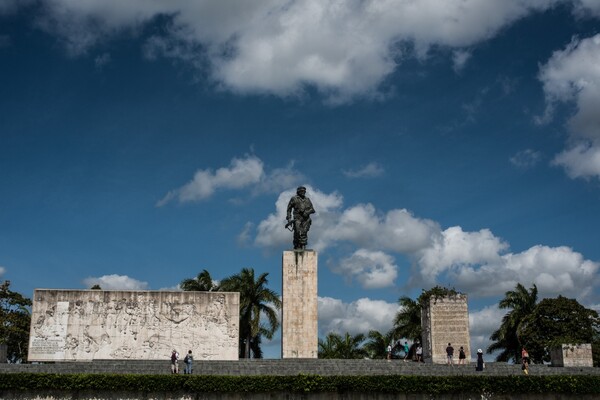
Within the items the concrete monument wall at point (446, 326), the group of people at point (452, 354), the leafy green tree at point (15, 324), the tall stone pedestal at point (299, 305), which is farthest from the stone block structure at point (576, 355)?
the leafy green tree at point (15, 324)

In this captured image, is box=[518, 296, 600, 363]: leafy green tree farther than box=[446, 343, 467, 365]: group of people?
Yes

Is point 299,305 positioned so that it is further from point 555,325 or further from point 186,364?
point 555,325

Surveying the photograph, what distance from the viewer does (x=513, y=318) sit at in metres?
29.8

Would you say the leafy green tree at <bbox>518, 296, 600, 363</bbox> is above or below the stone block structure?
above

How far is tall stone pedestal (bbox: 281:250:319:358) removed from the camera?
19094mm

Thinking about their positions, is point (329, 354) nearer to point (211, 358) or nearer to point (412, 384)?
A: point (211, 358)

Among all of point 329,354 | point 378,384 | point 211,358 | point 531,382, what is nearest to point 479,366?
point 531,382

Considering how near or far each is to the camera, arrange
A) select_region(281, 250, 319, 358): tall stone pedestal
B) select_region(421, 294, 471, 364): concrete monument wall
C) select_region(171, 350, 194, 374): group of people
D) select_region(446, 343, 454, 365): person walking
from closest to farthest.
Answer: select_region(171, 350, 194, 374): group of people → select_region(446, 343, 454, 365): person walking → select_region(281, 250, 319, 358): tall stone pedestal → select_region(421, 294, 471, 364): concrete monument wall

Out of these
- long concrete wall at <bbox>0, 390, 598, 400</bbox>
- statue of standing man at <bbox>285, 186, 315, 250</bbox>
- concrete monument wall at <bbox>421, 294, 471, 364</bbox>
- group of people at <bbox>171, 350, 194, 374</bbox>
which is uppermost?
statue of standing man at <bbox>285, 186, 315, 250</bbox>

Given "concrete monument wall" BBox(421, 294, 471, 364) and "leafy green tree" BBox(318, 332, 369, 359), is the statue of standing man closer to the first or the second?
"concrete monument wall" BBox(421, 294, 471, 364)

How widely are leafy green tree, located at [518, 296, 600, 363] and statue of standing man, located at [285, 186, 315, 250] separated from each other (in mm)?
13040

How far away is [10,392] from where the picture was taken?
15.1 m

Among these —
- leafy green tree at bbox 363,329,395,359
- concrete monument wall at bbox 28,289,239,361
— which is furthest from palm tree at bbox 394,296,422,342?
concrete monument wall at bbox 28,289,239,361

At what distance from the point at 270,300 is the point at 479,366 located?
13.5m
